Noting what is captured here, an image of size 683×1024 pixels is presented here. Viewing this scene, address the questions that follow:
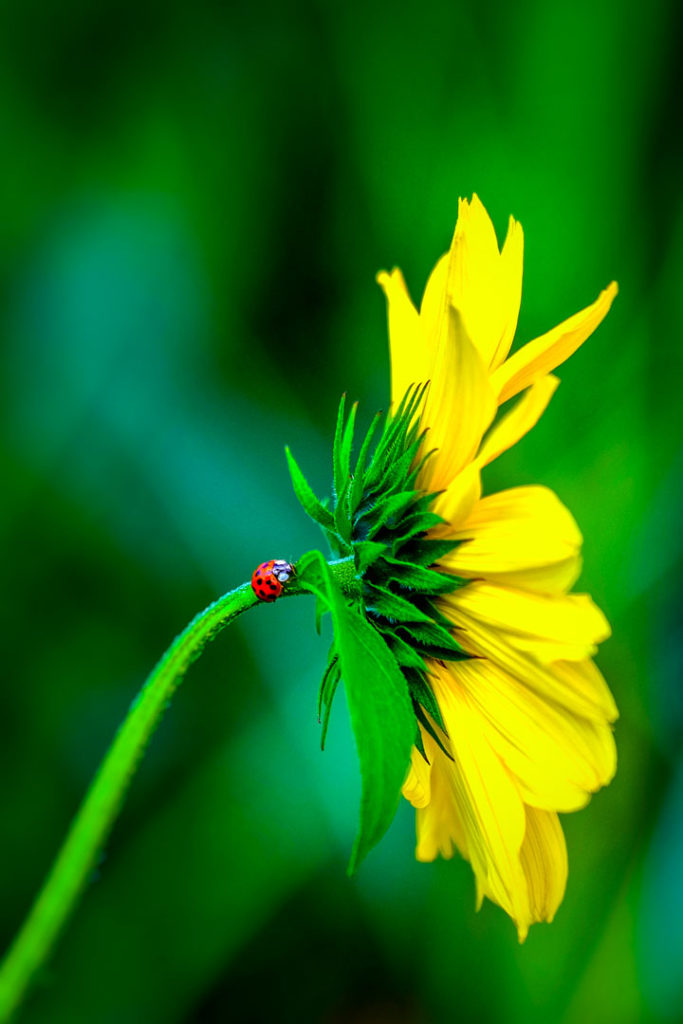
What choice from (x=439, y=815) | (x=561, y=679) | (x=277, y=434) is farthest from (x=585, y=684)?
(x=277, y=434)

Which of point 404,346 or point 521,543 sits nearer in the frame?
point 521,543

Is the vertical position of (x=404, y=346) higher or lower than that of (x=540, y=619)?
higher

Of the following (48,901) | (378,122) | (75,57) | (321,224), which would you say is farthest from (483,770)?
(75,57)

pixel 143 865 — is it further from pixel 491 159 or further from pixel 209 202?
pixel 491 159

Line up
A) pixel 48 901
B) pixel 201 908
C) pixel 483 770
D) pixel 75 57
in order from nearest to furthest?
pixel 48 901, pixel 483 770, pixel 201 908, pixel 75 57

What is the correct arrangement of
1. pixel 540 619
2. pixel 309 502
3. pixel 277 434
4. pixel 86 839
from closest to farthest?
pixel 86 839 → pixel 540 619 → pixel 309 502 → pixel 277 434

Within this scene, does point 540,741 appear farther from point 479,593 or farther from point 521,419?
point 521,419

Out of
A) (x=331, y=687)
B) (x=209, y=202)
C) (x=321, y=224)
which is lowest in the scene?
(x=331, y=687)
